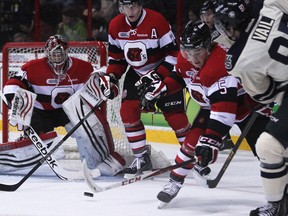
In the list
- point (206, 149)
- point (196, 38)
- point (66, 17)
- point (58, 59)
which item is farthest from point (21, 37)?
point (206, 149)

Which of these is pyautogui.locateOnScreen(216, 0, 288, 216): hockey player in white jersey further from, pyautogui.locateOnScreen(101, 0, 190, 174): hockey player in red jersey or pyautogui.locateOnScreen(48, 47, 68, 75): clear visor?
pyautogui.locateOnScreen(48, 47, 68, 75): clear visor

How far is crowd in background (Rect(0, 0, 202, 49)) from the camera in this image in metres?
7.08

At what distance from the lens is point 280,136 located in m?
3.27

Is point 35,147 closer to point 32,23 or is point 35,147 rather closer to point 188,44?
point 188,44

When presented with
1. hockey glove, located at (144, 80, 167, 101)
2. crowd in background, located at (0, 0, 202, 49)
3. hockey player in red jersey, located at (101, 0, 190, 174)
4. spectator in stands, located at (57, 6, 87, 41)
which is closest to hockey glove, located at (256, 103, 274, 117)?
hockey glove, located at (144, 80, 167, 101)

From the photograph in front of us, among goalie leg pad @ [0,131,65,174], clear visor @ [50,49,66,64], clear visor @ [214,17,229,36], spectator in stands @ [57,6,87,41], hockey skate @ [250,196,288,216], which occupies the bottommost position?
spectator in stands @ [57,6,87,41]

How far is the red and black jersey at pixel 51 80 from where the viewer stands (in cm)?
490

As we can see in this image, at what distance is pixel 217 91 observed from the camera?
12.1 feet

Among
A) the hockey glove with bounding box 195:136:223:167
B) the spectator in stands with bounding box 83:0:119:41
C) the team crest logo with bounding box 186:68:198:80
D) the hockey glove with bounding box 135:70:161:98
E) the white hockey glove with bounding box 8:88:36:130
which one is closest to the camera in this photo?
the hockey glove with bounding box 195:136:223:167

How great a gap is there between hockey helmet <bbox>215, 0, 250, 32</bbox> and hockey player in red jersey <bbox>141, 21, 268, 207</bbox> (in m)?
0.36

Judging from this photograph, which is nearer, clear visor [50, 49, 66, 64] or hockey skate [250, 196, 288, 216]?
hockey skate [250, 196, 288, 216]

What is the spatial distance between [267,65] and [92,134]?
1816 millimetres

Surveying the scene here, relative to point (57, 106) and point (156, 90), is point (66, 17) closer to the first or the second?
point (57, 106)

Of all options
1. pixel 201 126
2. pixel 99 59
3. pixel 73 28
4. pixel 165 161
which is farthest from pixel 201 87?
pixel 73 28
